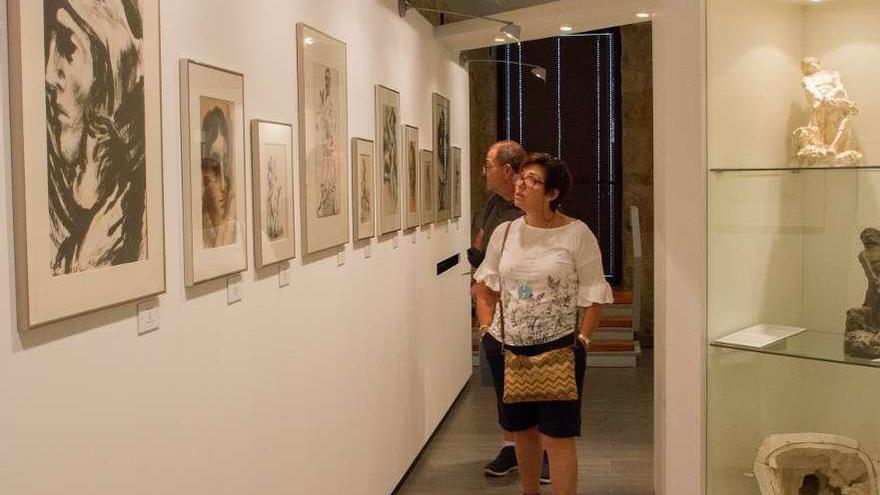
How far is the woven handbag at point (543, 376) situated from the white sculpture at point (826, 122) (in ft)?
5.47

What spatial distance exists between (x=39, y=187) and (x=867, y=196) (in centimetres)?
→ 212

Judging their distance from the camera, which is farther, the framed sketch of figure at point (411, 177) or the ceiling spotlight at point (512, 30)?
the ceiling spotlight at point (512, 30)

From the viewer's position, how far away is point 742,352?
307 cm

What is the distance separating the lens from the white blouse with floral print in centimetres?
436

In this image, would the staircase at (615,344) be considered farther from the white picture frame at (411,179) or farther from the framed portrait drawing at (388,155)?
the framed portrait drawing at (388,155)

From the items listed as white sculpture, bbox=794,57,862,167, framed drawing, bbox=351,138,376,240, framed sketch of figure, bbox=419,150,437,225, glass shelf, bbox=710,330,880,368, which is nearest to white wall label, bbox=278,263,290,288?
framed drawing, bbox=351,138,376,240

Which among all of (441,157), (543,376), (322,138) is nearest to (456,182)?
(441,157)

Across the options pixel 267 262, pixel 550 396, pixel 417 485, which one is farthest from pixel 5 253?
pixel 417 485

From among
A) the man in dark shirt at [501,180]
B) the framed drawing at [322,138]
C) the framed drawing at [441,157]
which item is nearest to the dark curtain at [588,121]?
the framed drawing at [441,157]

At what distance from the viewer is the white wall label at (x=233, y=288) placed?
3.03 m

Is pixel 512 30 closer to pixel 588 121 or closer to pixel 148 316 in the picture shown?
pixel 148 316

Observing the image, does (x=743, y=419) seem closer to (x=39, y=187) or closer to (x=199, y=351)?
(x=199, y=351)

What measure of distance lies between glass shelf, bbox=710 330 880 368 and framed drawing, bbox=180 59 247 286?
5.34 ft

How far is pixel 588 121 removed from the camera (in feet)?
36.3
